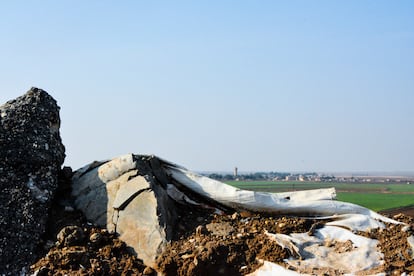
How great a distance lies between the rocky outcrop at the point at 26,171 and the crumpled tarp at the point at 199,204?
0.49 meters

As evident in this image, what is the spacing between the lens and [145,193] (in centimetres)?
578

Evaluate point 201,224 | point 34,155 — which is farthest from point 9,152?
point 201,224

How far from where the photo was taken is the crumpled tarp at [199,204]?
513 centimetres

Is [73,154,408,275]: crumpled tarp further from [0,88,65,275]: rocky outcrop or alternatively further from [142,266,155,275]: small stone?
[0,88,65,275]: rocky outcrop

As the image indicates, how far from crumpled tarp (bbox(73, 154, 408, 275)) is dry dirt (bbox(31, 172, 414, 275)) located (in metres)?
0.12

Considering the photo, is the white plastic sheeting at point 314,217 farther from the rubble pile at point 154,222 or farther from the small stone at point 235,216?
the small stone at point 235,216

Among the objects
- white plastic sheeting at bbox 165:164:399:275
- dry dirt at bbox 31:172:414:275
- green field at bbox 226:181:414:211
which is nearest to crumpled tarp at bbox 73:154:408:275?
white plastic sheeting at bbox 165:164:399:275

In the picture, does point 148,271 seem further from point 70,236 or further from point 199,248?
point 70,236

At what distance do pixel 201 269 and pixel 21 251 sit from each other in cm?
182

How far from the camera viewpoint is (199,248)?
5.16 meters

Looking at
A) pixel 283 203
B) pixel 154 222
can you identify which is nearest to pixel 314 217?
pixel 283 203

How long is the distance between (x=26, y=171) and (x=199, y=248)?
84.2 inches

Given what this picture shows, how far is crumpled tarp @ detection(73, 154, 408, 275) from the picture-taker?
5129 millimetres

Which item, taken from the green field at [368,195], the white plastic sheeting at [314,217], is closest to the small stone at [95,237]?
the white plastic sheeting at [314,217]
